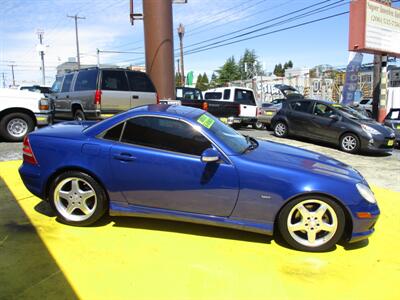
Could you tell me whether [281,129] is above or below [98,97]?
below

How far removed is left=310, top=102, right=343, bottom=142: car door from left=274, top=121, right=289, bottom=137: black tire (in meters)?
1.16

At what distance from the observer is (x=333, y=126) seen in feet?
35.8

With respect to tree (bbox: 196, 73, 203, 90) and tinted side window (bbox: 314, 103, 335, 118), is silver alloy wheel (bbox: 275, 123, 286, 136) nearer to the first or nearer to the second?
tinted side window (bbox: 314, 103, 335, 118)

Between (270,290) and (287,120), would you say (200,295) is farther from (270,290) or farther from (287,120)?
(287,120)

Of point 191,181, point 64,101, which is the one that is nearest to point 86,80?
point 64,101

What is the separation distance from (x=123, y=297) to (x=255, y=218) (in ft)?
5.02

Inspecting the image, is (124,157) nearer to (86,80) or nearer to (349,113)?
(86,80)

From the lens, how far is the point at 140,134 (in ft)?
13.1

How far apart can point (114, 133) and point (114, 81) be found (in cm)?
556

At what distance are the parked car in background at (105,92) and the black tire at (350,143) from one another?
222 inches

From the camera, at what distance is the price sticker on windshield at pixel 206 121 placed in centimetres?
405

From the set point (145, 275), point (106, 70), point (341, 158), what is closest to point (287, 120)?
point (341, 158)

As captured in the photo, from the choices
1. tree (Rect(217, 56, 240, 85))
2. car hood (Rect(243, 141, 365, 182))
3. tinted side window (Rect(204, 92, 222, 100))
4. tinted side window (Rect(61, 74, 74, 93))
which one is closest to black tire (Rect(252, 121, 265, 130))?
tinted side window (Rect(204, 92, 222, 100))

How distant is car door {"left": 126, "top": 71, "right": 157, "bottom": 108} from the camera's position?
9352 millimetres
